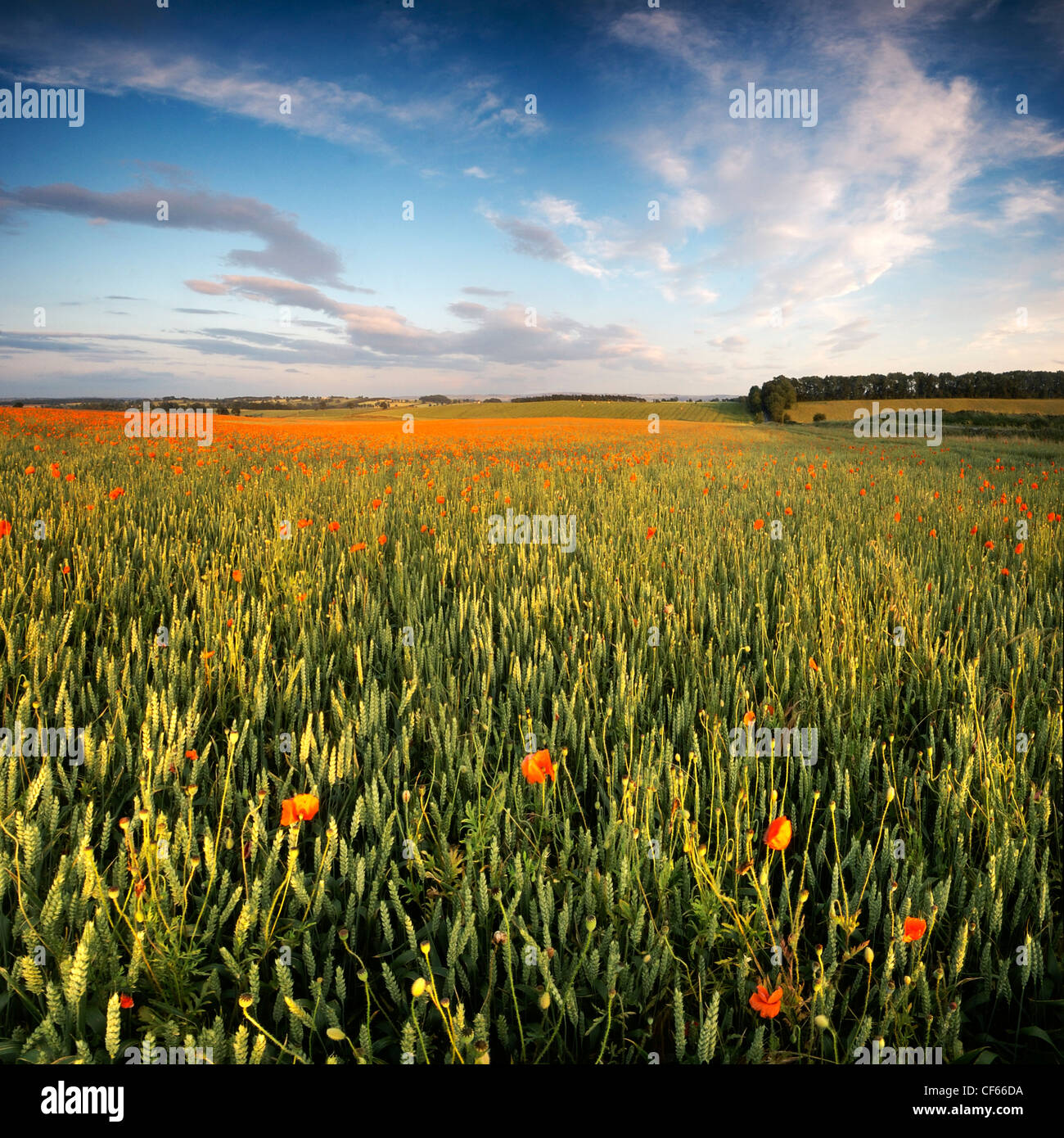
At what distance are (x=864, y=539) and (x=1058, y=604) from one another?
165cm

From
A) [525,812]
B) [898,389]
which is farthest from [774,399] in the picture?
[525,812]

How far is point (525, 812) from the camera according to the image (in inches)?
66.4

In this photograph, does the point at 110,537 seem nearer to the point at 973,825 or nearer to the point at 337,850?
the point at 337,850

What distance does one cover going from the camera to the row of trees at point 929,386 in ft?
221

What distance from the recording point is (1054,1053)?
1.14 metres

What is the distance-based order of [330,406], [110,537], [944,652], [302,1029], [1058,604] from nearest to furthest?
[302,1029] < [944,652] < [1058,604] < [110,537] < [330,406]

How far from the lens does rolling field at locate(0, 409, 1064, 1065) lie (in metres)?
1.14

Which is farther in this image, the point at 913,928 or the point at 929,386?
the point at 929,386

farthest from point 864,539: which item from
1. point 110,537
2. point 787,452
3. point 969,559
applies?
point 787,452

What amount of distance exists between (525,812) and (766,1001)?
78 cm

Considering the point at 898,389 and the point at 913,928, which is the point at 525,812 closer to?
the point at 913,928

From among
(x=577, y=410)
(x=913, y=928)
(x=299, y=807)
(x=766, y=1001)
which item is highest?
(x=577, y=410)

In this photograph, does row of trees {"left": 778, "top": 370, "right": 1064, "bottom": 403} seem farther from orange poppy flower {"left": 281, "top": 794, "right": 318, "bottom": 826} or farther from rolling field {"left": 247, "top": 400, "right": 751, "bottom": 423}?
orange poppy flower {"left": 281, "top": 794, "right": 318, "bottom": 826}

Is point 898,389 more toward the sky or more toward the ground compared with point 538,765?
more toward the sky
